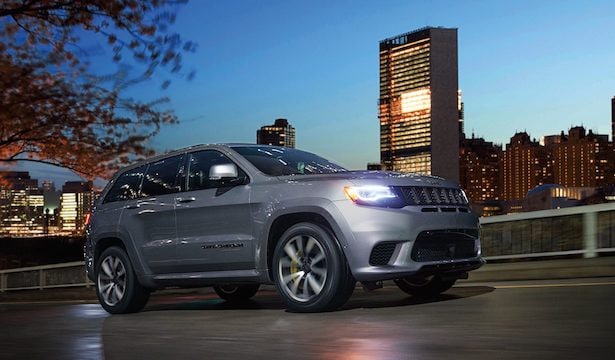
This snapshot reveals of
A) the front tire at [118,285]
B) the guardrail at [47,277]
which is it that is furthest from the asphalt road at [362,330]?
the guardrail at [47,277]

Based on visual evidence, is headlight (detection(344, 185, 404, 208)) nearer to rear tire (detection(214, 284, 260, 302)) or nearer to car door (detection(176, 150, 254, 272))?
car door (detection(176, 150, 254, 272))

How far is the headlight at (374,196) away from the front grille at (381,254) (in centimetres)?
40

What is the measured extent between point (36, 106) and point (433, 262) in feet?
44.4

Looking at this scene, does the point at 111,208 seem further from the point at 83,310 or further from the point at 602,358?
the point at 602,358

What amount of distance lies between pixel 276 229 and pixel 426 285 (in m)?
2.10

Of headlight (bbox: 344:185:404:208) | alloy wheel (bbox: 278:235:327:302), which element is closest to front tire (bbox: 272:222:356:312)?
alloy wheel (bbox: 278:235:327:302)

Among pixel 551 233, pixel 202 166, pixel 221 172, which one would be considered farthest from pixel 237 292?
pixel 551 233

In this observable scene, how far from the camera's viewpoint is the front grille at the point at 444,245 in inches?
342

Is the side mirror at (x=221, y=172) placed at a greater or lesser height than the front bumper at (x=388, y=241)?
greater

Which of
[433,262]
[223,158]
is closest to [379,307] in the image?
[433,262]

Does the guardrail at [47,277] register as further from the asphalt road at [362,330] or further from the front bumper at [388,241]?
the front bumper at [388,241]

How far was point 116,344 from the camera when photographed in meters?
7.47

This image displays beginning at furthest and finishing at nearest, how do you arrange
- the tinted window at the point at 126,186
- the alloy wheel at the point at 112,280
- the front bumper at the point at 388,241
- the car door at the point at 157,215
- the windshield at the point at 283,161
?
1. the tinted window at the point at 126,186
2. the alloy wheel at the point at 112,280
3. the car door at the point at 157,215
4. the windshield at the point at 283,161
5. the front bumper at the point at 388,241

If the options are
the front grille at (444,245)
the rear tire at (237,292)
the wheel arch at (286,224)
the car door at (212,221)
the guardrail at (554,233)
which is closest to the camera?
the front grille at (444,245)
